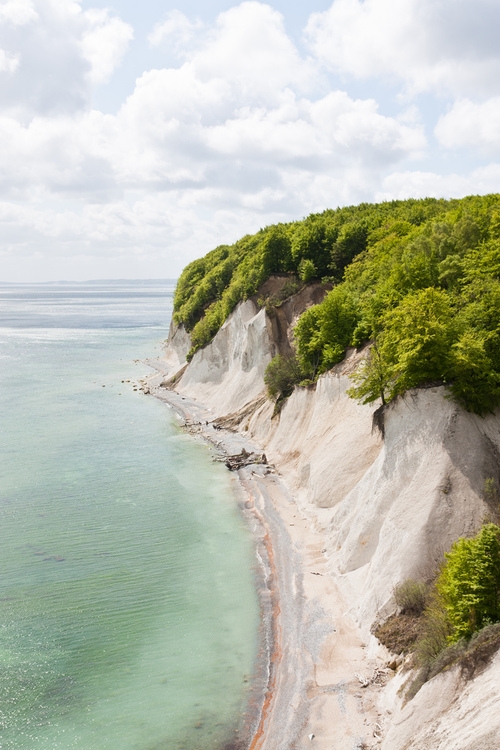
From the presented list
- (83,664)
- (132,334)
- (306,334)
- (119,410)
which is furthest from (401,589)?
(132,334)

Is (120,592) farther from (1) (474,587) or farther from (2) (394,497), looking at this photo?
(1) (474,587)

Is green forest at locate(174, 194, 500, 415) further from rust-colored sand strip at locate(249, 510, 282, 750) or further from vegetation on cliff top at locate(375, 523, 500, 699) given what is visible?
rust-colored sand strip at locate(249, 510, 282, 750)

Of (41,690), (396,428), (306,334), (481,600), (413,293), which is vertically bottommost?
(41,690)

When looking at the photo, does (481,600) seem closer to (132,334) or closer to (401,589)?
(401,589)

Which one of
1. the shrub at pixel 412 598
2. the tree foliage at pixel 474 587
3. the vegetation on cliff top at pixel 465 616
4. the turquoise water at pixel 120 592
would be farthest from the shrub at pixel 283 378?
the tree foliage at pixel 474 587

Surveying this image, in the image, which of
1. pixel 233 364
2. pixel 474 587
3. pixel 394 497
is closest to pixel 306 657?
pixel 474 587
